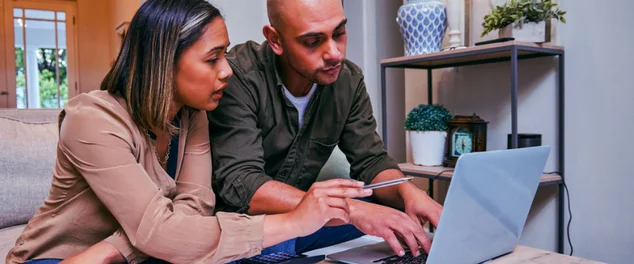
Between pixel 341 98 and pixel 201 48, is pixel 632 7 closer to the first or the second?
pixel 341 98

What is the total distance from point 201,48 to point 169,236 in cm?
37

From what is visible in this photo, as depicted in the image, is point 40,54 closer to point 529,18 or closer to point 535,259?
point 529,18

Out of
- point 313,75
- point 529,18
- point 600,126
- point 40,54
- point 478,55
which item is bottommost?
point 600,126

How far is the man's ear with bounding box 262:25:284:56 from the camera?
52.0 inches

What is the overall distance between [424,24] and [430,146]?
0.52m

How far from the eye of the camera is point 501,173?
0.83 metres

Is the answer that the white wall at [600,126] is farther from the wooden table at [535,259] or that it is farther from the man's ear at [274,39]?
the man's ear at [274,39]

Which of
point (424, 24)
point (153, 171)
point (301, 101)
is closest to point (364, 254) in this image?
point (153, 171)

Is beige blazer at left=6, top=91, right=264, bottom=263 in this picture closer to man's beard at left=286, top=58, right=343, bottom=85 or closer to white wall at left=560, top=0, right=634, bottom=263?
man's beard at left=286, top=58, right=343, bottom=85

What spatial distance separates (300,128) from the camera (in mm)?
1442

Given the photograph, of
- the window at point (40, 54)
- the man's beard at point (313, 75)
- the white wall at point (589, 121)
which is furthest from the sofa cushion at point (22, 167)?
the window at point (40, 54)

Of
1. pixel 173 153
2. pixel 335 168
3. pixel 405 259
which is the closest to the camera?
pixel 405 259

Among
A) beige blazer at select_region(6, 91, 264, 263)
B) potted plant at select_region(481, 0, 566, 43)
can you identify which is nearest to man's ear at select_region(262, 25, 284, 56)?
beige blazer at select_region(6, 91, 264, 263)

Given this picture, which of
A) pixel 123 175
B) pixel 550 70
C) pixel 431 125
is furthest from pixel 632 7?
pixel 123 175
